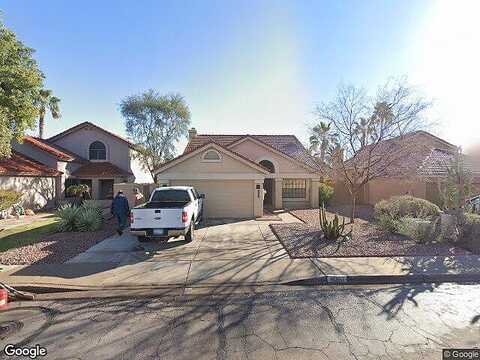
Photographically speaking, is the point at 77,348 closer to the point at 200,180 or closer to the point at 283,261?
the point at 283,261

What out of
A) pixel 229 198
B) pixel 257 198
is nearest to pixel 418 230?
pixel 257 198

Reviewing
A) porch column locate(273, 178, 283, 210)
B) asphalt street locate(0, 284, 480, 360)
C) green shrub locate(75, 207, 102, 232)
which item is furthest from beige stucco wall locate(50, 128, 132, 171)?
asphalt street locate(0, 284, 480, 360)

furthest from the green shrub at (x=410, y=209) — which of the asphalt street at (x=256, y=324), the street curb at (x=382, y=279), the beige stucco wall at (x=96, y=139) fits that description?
the beige stucco wall at (x=96, y=139)

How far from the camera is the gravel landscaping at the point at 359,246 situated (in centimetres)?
801

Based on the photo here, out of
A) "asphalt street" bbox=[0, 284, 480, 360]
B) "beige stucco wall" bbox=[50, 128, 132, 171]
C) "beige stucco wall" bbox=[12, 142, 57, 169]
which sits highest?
"beige stucco wall" bbox=[50, 128, 132, 171]

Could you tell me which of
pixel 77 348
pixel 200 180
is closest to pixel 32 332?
pixel 77 348

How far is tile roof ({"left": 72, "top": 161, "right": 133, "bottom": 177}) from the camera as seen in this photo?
2380 cm

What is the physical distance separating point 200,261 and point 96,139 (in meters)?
22.9

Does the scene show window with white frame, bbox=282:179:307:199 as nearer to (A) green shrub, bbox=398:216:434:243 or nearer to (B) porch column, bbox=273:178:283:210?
(B) porch column, bbox=273:178:283:210

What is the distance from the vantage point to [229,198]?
51.0ft

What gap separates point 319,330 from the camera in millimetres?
4109

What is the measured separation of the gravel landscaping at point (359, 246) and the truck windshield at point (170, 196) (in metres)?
3.80

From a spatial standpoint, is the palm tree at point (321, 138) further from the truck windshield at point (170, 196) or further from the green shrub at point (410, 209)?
the truck windshield at point (170, 196)

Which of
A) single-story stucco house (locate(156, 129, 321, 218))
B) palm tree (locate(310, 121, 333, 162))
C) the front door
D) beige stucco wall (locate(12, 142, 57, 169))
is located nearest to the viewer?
palm tree (locate(310, 121, 333, 162))
